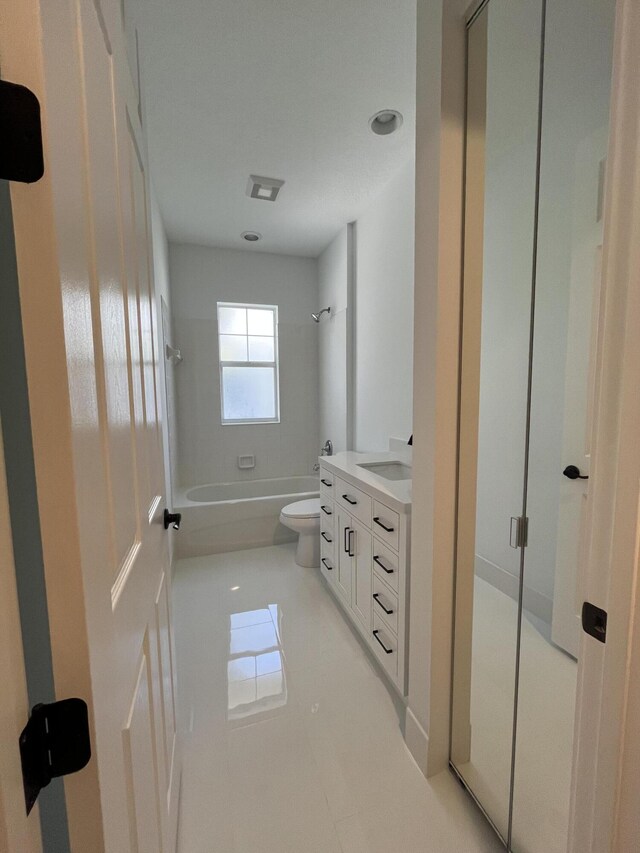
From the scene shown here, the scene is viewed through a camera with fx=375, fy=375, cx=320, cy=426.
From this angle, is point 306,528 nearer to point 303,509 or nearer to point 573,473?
point 303,509

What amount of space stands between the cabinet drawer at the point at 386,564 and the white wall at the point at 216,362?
8.26ft

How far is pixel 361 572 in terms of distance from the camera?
193cm

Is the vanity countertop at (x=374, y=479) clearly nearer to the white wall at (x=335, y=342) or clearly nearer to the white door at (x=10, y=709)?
the white wall at (x=335, y=342)

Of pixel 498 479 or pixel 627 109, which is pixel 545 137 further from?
pixel 498 479

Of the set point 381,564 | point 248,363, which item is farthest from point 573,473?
point 248,363

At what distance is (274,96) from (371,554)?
2259 millimetres

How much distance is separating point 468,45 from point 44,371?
1.49 metres

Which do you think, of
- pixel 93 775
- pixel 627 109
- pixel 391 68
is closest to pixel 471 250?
pixel 627 109

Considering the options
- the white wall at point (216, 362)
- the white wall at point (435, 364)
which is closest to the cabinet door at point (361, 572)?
the white wall at point (435, 364)

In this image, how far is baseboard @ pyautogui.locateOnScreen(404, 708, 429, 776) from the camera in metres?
1.32

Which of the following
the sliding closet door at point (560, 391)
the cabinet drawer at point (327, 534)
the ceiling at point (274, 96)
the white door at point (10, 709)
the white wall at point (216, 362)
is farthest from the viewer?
the white wall at point (216, 362)

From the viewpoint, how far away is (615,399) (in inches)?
25.0

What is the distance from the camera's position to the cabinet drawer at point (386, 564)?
156 cm

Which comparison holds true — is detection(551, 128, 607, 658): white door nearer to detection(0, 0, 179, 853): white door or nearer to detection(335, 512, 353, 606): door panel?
detection(335, 512, 353, 606): door panel
